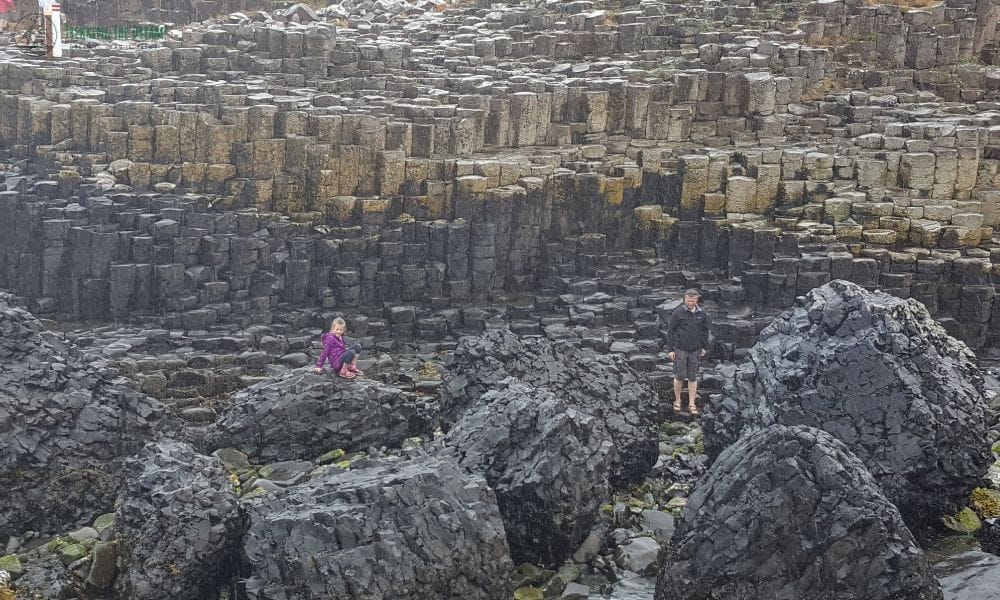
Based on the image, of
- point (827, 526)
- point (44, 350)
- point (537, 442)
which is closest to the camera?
point (827, 526)

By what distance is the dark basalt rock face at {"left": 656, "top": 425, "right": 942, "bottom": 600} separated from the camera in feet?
37.0

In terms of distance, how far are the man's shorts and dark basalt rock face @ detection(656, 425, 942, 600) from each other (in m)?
5.18

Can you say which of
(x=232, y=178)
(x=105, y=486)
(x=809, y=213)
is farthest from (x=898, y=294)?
(x=105, y=486)

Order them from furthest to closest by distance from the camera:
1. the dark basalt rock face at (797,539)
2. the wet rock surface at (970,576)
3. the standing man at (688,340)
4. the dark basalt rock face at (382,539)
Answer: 1. the standing man at (688,340)
2. the wet rock surface at (970,576)
3. the dark basalt rock face at (797,539)
4. the dark basalt rock face at (382,539)

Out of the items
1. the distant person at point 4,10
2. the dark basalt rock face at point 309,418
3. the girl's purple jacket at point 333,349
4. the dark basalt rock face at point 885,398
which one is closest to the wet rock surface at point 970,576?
the dark basalt rock face at point 885,398

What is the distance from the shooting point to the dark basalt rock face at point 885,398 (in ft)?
45.6

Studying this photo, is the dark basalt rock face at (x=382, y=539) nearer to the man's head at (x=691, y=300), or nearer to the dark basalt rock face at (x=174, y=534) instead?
the dark basalt rock face at (x=174, y=534)

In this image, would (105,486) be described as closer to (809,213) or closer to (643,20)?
(809,213)

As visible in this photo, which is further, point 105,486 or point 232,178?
point 232,178

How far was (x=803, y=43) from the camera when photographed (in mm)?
26422

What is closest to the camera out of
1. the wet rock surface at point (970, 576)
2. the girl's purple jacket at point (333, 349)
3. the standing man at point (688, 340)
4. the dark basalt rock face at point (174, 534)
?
→ the dark basalt rock face at point (174, 534)

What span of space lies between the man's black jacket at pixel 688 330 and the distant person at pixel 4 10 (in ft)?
66.4

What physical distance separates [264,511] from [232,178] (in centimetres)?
927

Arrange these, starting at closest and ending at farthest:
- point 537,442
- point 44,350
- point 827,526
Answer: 1. point 827,526
2. point 537,442
3. point 44,350
